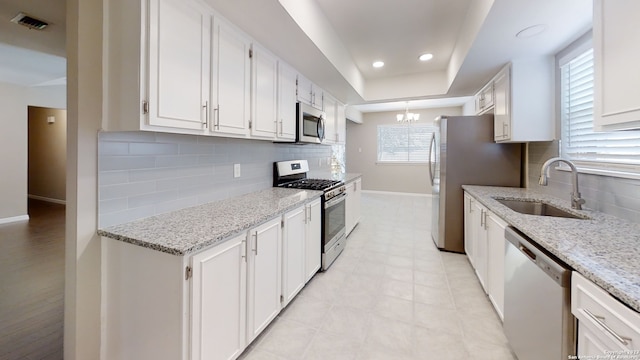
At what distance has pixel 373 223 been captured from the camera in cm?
486

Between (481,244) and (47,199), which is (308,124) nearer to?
(481,244)

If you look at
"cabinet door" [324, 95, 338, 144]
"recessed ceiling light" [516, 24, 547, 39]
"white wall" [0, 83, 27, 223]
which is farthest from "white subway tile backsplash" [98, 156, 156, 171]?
"white wall" [0, 83, 27, 223]

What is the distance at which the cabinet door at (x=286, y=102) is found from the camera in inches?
102

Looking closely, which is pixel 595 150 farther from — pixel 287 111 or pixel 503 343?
pixel 287 111

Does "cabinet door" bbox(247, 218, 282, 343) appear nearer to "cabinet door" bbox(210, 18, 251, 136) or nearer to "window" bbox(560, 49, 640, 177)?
"cabinet door" bbox(210, 18, 251, 136)

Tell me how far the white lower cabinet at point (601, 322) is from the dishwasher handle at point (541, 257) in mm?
35

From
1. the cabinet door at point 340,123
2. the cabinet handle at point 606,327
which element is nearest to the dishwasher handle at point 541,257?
the cabinet handle at point 606,327

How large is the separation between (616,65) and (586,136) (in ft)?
4.01

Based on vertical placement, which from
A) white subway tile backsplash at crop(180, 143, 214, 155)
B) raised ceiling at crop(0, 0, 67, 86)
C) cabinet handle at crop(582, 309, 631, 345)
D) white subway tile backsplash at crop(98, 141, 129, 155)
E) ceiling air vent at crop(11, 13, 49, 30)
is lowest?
cabinet handle at crop(582, 309, 631, 345)

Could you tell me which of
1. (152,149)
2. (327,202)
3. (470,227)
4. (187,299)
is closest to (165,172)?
(152,149)

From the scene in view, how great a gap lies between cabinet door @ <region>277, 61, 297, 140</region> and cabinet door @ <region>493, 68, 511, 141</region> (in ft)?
7.10

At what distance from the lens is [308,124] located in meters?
3.13

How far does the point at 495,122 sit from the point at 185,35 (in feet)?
10.5

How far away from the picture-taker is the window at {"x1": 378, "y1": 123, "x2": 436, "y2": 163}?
757cm
